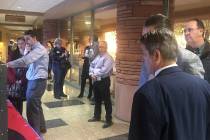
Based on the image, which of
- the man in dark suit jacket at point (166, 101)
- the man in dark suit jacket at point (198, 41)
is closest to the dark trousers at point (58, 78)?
the man in dark suit jacket at point (198, 41)

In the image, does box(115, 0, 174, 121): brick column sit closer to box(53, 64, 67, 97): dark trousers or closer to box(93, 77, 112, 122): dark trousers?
box(93, 77, 112, 122): dark trousers

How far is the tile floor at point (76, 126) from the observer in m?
4.11

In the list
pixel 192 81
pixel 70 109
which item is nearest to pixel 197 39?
pixel 192 81

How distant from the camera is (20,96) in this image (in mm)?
3730

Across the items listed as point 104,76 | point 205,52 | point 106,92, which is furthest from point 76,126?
point 205,52

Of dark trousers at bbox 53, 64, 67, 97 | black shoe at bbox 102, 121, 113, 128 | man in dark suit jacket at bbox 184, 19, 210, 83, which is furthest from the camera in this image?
dark trousers at bbox 53, 64, 67, 97

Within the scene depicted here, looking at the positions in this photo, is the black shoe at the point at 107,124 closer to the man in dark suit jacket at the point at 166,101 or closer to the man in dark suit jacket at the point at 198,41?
the man in dark suit jacket at the point at 198,41

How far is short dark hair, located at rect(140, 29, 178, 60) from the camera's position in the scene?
3.93 ft

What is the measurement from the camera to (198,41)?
222cm

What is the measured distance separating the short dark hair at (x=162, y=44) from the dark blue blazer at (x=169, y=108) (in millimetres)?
71

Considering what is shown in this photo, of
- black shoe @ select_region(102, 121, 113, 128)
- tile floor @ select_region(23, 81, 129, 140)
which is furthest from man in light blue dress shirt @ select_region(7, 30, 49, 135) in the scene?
black shoe @ select_region(102, 121, 113, 128)

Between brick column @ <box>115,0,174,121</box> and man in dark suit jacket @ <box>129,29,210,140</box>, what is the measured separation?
3199 mm

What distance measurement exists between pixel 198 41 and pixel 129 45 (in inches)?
93.6

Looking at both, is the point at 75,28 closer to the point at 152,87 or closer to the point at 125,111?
the point at 125,111
